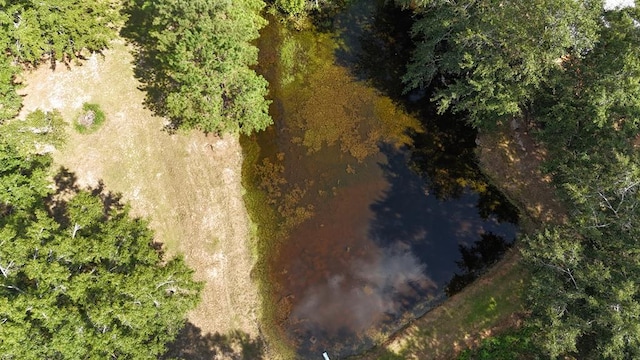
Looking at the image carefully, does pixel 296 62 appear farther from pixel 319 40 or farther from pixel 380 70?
pixel 380 70

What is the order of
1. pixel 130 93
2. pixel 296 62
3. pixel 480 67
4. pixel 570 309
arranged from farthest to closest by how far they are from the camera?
1. pixel 296 62
2. pixel 130 93
3. pixel 480 67
4. pixel 570 309

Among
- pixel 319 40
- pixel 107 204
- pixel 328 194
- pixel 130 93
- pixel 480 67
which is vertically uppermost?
pixel 480 67

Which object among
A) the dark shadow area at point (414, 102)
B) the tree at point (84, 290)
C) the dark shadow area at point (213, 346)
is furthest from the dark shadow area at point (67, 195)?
the dark shadow area at point (414, 102)

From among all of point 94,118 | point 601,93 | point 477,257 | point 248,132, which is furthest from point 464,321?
point 94,118

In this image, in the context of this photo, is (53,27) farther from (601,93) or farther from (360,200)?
(601,93)

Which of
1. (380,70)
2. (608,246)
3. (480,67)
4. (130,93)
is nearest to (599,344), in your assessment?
(608,246)

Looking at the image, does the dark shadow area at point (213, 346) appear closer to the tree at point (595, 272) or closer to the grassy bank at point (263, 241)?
the grassy bank at point (263, 241)
